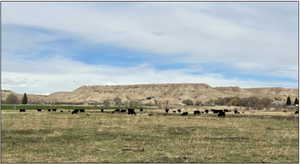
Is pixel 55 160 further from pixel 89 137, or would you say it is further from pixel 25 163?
pixel 89 137

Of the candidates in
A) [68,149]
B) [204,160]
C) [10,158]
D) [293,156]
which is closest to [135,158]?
[204,160]

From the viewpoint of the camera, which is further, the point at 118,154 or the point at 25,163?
the point at 118,154

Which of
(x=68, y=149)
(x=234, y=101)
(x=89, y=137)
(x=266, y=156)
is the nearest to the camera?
(x=266, y=156)

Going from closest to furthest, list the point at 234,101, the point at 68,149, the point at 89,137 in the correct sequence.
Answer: the point at 68,149
the point at 89,137
the point at 234,101

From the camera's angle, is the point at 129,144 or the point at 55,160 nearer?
the point at 55,160

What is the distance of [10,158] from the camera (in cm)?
1355

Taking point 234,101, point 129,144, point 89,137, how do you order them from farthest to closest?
point 234,101 < point 89,137 < point 129,144

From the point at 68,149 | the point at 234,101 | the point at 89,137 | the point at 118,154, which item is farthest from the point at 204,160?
the point at 234,101

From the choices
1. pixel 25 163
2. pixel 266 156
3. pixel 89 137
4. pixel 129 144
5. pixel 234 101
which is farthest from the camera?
pixel 234 101

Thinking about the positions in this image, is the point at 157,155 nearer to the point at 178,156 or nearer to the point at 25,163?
the point at 178,156

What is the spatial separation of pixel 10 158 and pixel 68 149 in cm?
295

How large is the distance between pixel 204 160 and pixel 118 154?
3.79 m

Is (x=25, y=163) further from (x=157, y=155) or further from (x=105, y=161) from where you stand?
(x=157, y=155)

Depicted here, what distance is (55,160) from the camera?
13.3 meters
